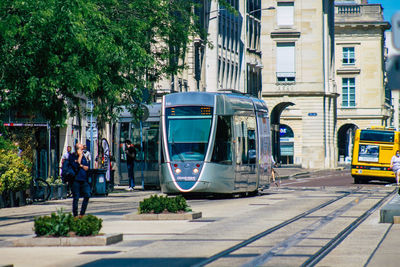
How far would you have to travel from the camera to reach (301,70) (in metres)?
87.1

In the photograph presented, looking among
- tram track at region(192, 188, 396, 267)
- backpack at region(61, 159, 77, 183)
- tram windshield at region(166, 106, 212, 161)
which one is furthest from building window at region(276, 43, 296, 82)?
backpack at region(61, 159, 77, 183)

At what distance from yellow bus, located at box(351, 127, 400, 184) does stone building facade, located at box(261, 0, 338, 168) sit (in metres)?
35.0

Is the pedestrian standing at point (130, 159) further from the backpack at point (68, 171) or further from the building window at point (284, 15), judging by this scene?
the building window at point (284, 15)

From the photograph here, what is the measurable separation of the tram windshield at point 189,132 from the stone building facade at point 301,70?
56909 millimetres

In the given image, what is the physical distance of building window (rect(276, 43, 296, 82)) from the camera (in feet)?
287

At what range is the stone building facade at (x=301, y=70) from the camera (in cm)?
8662

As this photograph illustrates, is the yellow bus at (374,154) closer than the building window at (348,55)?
Yes

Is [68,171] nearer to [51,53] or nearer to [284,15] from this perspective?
[51,53]

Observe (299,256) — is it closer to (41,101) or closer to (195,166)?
(41,101)

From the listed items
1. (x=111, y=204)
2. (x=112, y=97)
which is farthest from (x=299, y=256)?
(x=112, y=97)

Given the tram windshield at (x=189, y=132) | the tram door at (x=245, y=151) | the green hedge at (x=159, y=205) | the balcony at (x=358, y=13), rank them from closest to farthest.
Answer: the green hedge at (x=159, y=205)
the tram windshield at (x=189, y=132)
the tram door at (x=245, y=151)
the balcony at (x=358, y=13)

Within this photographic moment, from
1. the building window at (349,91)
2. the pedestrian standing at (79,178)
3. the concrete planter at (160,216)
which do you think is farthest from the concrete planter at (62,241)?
the building window at (349,91)

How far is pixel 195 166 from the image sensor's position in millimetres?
29281

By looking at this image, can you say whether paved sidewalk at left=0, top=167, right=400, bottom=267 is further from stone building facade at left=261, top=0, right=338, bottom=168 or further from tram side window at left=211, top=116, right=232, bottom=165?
stone building facade at left=261, top=0, right=338, bottom=168
